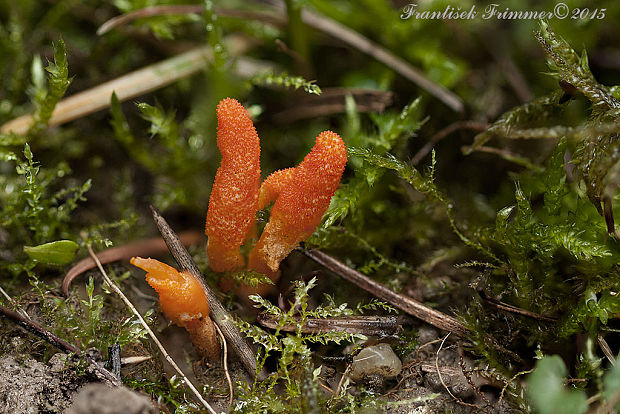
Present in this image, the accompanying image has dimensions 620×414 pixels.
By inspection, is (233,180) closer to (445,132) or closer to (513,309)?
(513,309)

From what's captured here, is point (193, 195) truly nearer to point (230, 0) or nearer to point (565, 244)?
point (230, 0)

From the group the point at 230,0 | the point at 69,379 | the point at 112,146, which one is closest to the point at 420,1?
the point at 230,0

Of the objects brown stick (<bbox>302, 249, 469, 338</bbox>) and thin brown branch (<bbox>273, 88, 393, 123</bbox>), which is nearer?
brown stick (<bbox>302, 249, 469, 338</bbox>)

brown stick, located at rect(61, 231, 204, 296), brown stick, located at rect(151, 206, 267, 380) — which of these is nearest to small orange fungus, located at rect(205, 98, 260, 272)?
brown stick, located at rect(151, 206, 267, 380)

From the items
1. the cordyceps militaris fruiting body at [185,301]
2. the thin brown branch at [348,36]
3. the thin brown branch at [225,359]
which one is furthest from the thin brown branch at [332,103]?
the thin brown branch at [225,359]

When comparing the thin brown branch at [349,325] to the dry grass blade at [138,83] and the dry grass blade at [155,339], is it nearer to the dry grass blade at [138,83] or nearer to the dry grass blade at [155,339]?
the dry grass blade at [155,339]

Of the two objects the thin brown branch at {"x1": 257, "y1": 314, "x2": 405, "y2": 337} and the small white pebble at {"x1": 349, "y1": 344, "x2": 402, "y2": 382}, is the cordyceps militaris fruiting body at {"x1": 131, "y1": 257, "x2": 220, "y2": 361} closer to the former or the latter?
the thin brown branch at {"x1": 257, "y1": 314, "x2": 405, "y2": 337}

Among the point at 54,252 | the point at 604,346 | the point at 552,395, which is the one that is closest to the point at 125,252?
the point at 54,252
